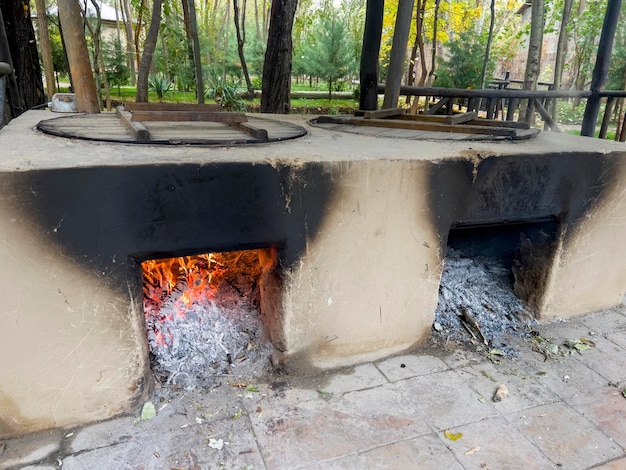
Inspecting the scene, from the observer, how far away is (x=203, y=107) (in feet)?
10.8

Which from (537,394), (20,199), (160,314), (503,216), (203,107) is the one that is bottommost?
(537,394)

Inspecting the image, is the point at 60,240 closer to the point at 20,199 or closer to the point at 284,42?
the point at 20,199

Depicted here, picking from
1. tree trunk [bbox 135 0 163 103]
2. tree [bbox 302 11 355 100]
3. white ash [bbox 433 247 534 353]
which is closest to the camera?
white ash [bbox 433 247 534 353]

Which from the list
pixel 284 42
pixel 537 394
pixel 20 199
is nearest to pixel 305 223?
pixel 20 199

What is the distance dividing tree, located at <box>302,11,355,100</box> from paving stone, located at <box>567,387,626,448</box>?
14253 millimetres

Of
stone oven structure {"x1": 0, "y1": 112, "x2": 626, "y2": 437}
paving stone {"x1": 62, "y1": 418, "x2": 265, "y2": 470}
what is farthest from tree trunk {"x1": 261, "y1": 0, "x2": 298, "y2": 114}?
paving stone {"x1": 62, "y1": 418, "x2": 265, "y2": 470}

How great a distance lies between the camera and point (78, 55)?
2971 millimetres

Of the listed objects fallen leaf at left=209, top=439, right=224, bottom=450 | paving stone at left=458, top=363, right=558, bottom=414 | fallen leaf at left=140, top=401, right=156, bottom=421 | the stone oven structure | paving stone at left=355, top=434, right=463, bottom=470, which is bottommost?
paving stone at left=458, top=363, right=558, bottom=414

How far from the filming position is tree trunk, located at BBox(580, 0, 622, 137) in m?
3.68

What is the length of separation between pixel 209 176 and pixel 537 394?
2056 mm

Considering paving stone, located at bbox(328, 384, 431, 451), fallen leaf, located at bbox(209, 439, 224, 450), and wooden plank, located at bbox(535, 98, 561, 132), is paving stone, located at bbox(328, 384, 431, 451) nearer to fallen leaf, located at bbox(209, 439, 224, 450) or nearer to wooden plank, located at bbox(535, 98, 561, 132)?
fallen leaf, located at bbox(209, 439, 224, 450)

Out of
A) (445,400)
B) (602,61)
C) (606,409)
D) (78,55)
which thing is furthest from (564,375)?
(78,55)

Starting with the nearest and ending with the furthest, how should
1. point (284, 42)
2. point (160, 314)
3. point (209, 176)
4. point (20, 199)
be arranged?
point (20, 199)
point (209, 176)
point (160, 314)
point (284, 42)

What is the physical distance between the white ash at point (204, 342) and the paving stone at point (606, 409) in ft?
5.58
